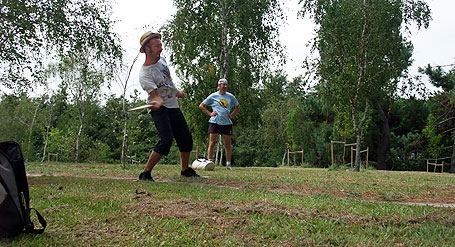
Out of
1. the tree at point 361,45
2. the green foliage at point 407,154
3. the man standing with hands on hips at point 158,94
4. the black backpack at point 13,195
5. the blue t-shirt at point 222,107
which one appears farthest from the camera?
the green foliage at point 407,154

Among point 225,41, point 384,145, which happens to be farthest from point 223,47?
point 384,145

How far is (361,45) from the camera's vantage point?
1358 cm

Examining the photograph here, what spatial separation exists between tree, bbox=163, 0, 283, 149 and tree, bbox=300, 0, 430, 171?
8.43 ft

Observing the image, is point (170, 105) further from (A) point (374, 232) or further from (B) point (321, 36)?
(B) point (321, 36)

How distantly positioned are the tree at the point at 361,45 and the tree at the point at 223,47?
2.57m

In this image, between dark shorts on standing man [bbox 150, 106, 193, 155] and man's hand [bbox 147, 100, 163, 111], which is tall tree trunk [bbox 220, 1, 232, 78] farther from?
man's hand [bbox 147, 100, 163, 111]

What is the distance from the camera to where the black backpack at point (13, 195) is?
7.55ft

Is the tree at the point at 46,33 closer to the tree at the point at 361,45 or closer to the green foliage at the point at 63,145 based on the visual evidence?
the tree at the point at 361,45

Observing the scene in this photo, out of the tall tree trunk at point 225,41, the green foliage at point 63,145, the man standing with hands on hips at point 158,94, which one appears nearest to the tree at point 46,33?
the man standing with hands on hips at point 158,94

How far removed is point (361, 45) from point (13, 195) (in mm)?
13009

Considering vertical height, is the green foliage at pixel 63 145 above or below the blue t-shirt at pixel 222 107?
below

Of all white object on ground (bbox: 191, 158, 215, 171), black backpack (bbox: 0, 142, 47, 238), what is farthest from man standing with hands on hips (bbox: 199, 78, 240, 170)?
black backpack (bbox: 0, 142, 47, 238)

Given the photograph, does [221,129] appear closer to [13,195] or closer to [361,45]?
[361,45]

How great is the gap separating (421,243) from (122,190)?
3112 mm
